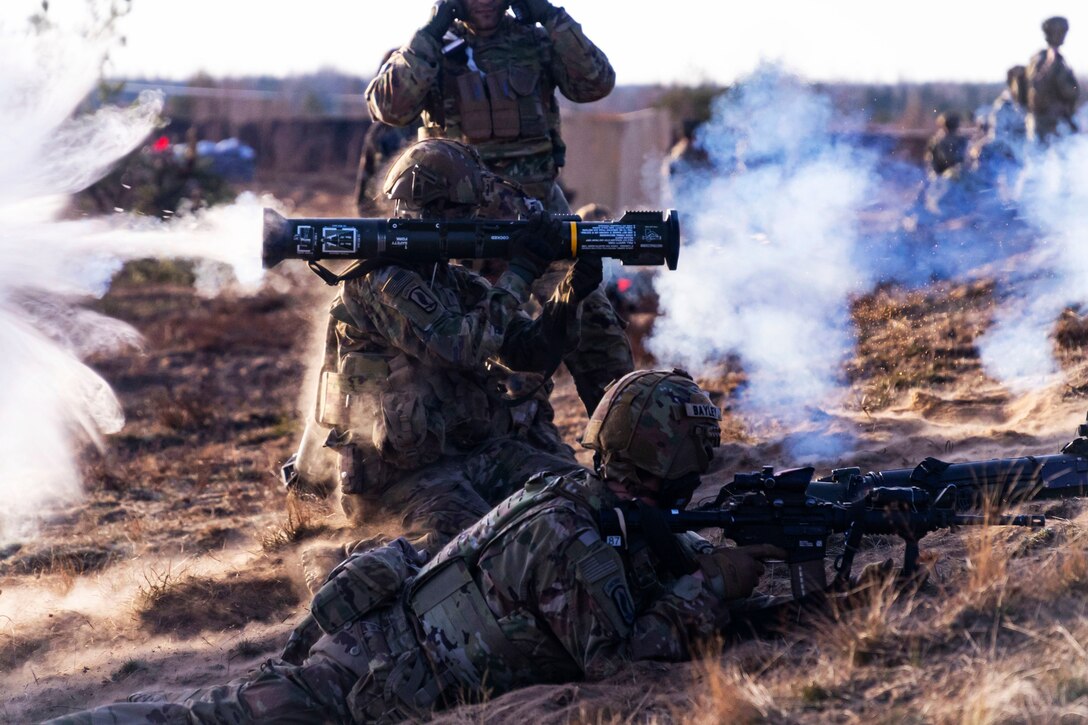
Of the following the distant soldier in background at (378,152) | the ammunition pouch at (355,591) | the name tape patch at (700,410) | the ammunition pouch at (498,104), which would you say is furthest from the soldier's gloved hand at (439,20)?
the distant soldier in background at (378,152)

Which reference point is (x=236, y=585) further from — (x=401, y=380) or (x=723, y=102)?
(x=723, y=102)

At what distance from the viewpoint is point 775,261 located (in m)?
8.93

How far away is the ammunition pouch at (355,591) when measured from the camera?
4.51 meters

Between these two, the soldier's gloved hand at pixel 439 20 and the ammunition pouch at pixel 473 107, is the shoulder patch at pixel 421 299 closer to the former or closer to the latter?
the ammunition pouch at pixel 473 107

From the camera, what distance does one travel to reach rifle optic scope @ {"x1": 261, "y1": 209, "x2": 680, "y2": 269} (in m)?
5.90

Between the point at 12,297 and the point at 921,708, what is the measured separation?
749cm

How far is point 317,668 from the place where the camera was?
4473mm

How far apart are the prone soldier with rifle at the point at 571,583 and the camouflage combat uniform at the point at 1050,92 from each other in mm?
12411

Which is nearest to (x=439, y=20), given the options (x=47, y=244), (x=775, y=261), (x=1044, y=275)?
(x=775, y=261)

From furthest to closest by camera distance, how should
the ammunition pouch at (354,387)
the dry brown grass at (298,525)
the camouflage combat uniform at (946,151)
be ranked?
the camouflage combat uniform at (946,151) < the dry brown grass at (298,525) < the ammunition pouch at (354,387)

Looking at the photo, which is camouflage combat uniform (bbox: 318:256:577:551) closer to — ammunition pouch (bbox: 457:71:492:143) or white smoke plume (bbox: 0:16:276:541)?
ammunition pouch (bbox: 457:71:492:143)

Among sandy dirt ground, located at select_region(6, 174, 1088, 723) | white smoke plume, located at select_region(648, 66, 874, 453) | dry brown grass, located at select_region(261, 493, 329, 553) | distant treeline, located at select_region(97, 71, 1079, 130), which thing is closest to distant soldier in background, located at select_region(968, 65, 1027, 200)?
sandy dirt ground, located at select_region(6, 174, 1088, 723)

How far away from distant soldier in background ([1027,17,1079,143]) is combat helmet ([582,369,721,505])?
12389mm

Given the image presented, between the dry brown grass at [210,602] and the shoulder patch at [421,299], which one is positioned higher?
the shoulder patch at [421,299]
